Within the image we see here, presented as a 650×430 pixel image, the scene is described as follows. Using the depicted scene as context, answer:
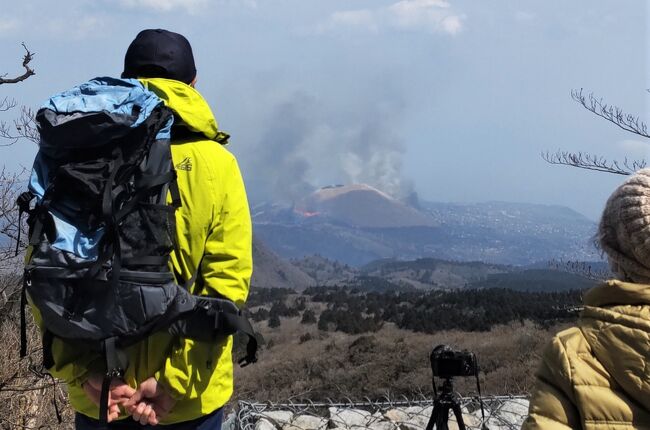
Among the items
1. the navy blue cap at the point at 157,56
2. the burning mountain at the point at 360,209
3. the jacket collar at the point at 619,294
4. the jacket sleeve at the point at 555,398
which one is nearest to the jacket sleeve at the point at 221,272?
the navy blue cap at the point at 157,56

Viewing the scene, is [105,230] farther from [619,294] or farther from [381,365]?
[381,365]

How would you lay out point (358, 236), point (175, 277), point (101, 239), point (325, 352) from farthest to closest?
point (358, 236) → point (325, 352) → point (175, 277) → point (101, 239)

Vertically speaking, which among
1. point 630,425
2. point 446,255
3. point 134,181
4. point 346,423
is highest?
point 134,181

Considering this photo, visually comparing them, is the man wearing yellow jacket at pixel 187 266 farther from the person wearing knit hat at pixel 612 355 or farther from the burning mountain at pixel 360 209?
the burning mountain at pixel 360 209

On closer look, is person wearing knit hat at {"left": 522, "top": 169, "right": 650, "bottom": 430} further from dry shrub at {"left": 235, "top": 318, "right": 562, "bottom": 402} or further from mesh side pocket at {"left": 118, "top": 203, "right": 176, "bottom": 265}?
dry shrub at {"left": 235, "top": 318, "right": 562, "bottom": 402}

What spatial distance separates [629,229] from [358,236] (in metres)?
129

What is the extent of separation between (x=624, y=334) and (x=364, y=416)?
3.18 meters

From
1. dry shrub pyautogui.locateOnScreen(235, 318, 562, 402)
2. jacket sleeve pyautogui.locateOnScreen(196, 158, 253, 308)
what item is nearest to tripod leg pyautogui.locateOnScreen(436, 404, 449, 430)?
jacket sleeve pyautogui.locateOnScreen(196, 158, 253, 308)

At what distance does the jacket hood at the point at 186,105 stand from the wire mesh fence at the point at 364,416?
7.82 feet

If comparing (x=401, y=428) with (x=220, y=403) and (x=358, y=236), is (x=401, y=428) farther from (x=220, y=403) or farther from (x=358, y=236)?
(x=358, y=236)

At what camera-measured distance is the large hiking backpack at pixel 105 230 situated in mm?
1724

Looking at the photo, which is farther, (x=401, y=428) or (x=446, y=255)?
(x=446, y=255)

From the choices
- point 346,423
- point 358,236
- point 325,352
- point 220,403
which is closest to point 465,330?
point 325,352

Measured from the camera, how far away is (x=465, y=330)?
73.0ft
